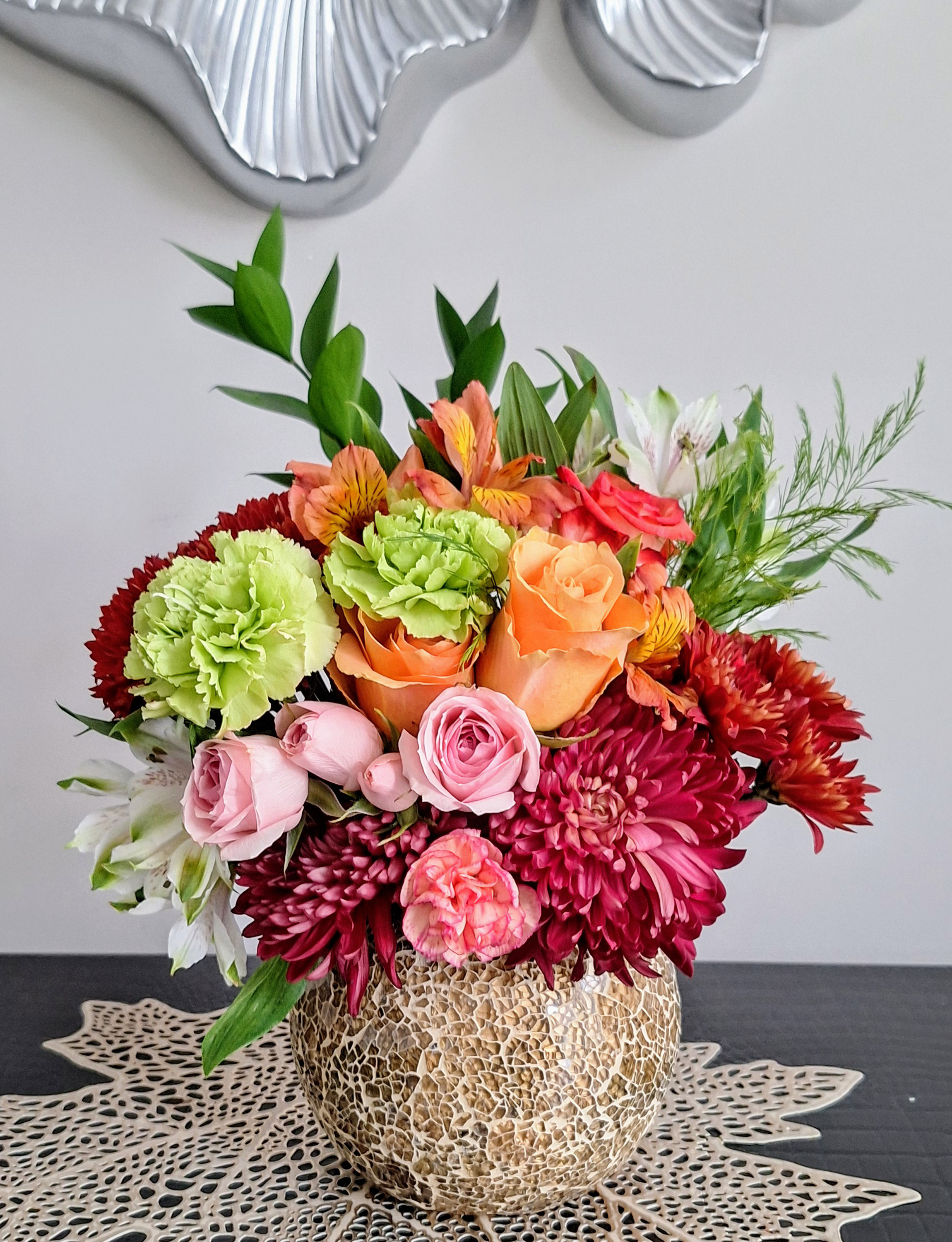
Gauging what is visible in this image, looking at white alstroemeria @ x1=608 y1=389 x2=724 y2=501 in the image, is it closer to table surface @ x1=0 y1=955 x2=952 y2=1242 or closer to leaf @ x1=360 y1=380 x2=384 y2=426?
leaf @ x1=360 y1=380 x2=384 y2=426

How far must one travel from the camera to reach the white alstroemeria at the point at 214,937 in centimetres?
48

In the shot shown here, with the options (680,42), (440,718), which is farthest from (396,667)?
(680,42)

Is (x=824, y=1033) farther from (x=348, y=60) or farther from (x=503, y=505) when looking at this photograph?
(x=348, y=60)

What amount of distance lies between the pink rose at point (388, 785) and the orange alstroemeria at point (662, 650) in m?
0.10

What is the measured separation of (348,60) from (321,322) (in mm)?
404

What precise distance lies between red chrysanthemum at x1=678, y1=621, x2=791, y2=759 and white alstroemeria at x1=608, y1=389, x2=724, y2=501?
9 cm

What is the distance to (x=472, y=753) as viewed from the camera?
0.42m

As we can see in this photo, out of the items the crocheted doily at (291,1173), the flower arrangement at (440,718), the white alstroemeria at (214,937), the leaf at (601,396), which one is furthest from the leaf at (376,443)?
the crocheted doily at (291,1173)

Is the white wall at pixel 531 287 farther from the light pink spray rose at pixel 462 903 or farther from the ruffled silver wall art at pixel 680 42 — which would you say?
the light pink spray rose at pixel 462 903

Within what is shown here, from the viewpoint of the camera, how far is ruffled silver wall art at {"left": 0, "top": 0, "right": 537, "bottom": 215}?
81 cm

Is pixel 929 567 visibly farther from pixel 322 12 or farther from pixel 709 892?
pixel 322 12

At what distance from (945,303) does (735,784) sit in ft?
1.98

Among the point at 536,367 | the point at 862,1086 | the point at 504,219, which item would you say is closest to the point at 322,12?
the point at 504,219

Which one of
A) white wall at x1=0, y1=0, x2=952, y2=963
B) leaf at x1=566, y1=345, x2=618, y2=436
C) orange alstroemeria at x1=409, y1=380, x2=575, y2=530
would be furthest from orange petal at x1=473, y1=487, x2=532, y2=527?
white wall at x1=0, y1=0, x2=952, y2=963
